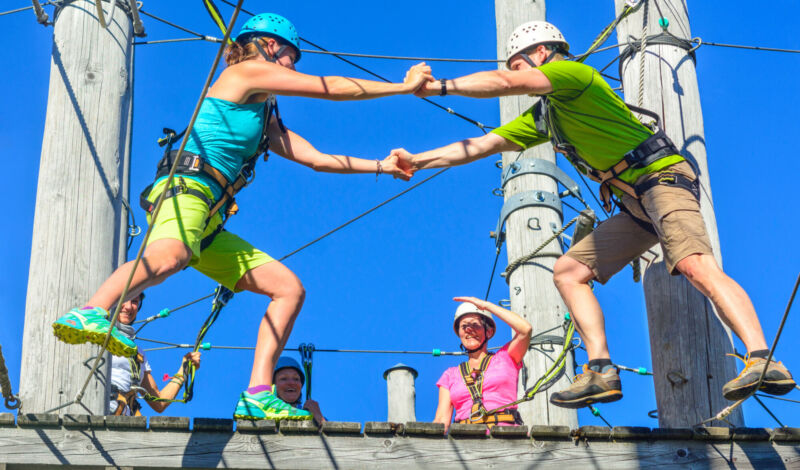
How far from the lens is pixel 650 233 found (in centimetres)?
635

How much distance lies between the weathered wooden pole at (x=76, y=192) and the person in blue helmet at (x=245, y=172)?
0.32 meters

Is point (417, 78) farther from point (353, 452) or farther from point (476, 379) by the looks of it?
point (353, 452)

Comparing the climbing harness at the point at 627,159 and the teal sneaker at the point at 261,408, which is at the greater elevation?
the climbing harness at the point at 627,159

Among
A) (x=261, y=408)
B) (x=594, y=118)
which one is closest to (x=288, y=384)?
(x=261, y=408)

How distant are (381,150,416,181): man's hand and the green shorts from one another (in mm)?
878

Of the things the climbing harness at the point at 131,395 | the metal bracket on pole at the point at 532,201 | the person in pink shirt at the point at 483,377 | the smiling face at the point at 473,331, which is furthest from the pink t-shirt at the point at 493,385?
the climbing harness at the point at 131,395

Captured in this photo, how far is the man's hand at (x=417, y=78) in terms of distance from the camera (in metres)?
6.29

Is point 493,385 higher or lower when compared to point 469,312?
lower

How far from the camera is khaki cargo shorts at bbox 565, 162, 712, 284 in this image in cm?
591

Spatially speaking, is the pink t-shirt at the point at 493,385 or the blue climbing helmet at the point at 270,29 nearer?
the blue climbing helmet at the point at 270,29

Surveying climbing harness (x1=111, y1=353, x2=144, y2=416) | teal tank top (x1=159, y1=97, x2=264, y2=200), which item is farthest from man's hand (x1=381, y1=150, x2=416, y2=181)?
climbing harness (x1=111, y1=353, x2=144, y2=416)

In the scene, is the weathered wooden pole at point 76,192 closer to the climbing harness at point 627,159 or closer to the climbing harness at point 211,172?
the climbing harness at point 211,172

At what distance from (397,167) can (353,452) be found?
1791 millimetres

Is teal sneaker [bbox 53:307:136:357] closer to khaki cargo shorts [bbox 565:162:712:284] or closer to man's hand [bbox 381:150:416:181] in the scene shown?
man's hand [bbox 381:150:416:181]
